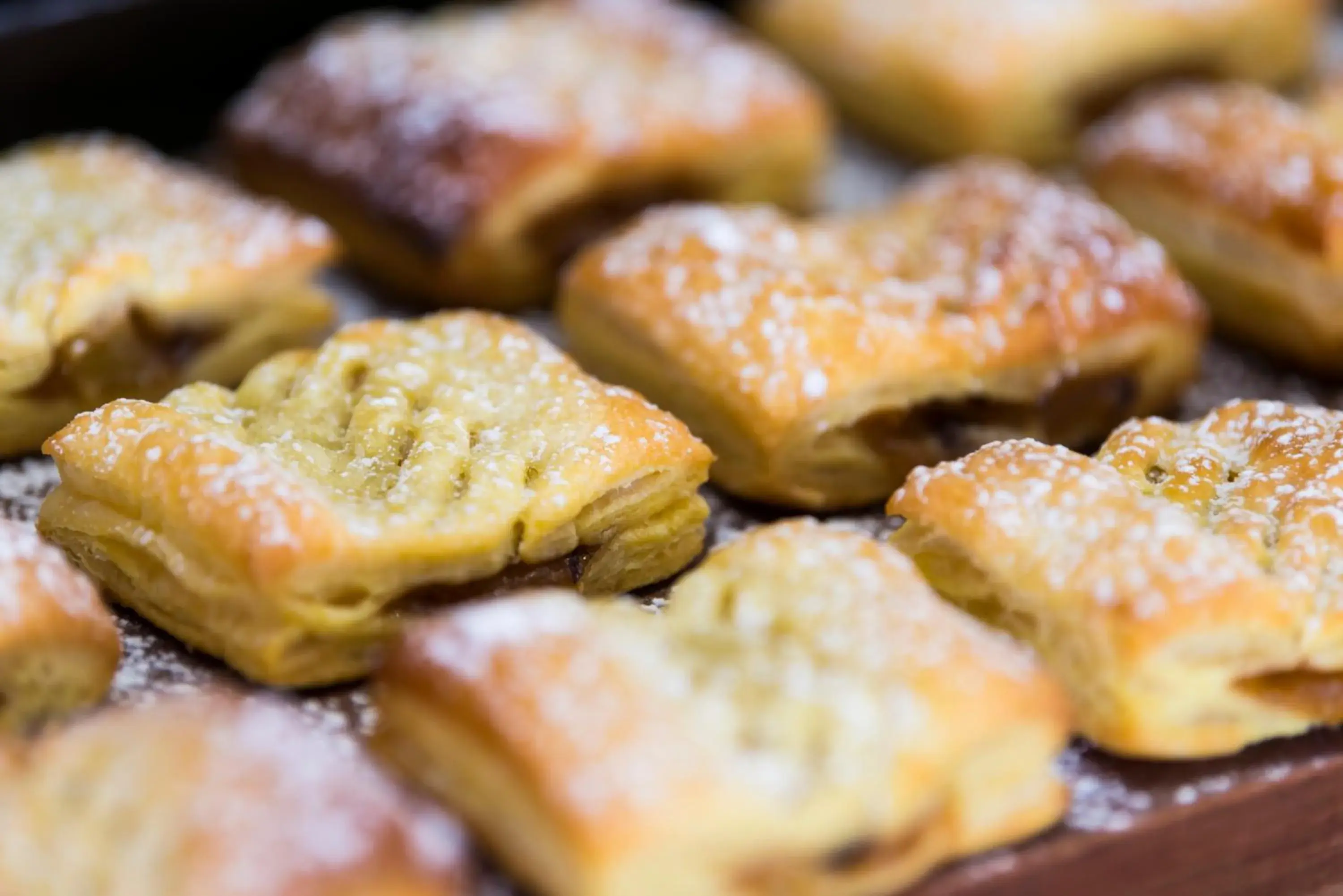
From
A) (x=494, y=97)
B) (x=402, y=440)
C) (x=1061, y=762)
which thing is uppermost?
(x=494, y=97)

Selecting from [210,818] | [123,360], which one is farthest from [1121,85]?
[210,818]

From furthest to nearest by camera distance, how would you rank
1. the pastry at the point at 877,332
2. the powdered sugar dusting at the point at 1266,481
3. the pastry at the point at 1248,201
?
the pastry at the point at 1248,201, the pastry at the point at 877,332, the powdered sugar dusting at the point at 1266,481

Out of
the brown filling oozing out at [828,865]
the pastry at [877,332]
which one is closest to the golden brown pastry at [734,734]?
the brown filling oozing out at [828,865]

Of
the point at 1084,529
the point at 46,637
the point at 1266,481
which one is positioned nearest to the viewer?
the point at 46,637

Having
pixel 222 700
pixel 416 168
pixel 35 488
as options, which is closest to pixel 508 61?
pixel 416 168

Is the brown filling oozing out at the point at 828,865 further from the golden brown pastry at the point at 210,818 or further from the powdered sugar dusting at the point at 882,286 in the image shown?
the powdered sugar dusting at the point at 882,286

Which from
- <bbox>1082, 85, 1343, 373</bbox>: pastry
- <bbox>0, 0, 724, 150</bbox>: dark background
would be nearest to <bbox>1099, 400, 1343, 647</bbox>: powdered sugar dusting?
<bbox>1082, 85, 1343, 373</bbox>: pastry

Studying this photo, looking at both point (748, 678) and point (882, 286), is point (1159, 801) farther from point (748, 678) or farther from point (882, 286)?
point (882, 286)
